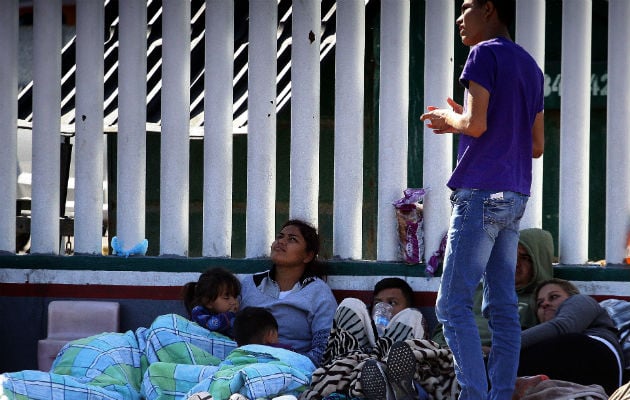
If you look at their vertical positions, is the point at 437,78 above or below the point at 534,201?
above

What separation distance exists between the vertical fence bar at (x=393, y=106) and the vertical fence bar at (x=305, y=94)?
36 centimetres

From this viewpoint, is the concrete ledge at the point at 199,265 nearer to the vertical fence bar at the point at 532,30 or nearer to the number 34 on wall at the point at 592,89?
the vertical fence bar at the point at 532,30

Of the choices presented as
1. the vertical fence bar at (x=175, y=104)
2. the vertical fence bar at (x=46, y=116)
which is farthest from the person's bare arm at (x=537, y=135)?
the vertical fence bar at (x=46, y=116)

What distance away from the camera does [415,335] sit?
5.55m

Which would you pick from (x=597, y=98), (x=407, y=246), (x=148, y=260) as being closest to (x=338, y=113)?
(x=407, y=246)

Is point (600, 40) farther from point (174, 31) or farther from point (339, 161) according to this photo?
point (174, 31)

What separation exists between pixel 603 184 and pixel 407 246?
5.81ft

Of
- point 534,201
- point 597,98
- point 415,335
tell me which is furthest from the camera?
point 597,98

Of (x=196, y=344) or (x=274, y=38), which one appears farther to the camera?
(x=274, y=38)

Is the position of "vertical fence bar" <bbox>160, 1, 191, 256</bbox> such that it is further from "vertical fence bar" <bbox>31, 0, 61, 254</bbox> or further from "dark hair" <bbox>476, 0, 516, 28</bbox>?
"dark hair" <bbox>476, 0, 516, 28</bbox>

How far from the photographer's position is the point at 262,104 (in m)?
6.27

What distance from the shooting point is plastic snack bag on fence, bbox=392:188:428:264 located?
6074 mm

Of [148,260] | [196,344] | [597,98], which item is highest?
[597,98]

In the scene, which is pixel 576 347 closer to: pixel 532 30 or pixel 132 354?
pixel 532 30
